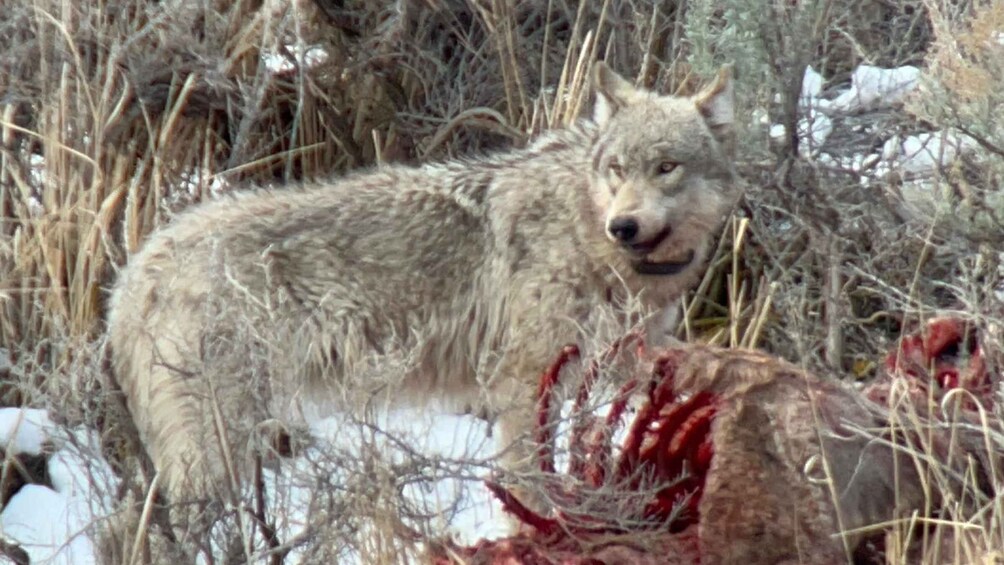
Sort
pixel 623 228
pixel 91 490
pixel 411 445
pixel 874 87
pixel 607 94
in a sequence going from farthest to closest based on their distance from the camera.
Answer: pixel 874 87
pixel 607 94
pixel 623 228
pixel 91 490
pixel 411 445

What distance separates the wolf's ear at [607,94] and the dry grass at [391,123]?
0.57 meters

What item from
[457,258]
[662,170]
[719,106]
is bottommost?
[457,258]

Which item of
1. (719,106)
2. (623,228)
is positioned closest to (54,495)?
(623,228)

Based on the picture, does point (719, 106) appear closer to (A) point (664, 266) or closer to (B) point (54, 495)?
(A) point (664, 266)

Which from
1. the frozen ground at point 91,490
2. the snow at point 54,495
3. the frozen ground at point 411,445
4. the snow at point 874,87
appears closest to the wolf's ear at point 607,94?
the frozen ground at point 411,445

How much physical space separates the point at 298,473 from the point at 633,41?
366 centimetres

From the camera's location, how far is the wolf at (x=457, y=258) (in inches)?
187

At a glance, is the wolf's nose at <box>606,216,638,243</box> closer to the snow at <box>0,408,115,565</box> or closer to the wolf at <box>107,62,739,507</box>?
the wolf at <box>107,62,739,507</box>

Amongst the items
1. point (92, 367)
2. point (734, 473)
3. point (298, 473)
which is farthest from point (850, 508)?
point (92, 367)

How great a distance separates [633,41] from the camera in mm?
6961

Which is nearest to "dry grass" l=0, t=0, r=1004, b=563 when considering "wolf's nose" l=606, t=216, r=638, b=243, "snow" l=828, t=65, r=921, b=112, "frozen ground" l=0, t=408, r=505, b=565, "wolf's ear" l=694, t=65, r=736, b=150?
"snow" l=828, t=65, r=921, b=112

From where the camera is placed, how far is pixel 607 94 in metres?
5.35

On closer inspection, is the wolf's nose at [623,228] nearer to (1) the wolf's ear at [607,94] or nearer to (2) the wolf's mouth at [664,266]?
(2) the wolf's mouth at [664,266]

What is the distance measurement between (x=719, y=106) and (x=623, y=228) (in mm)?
→ 678
